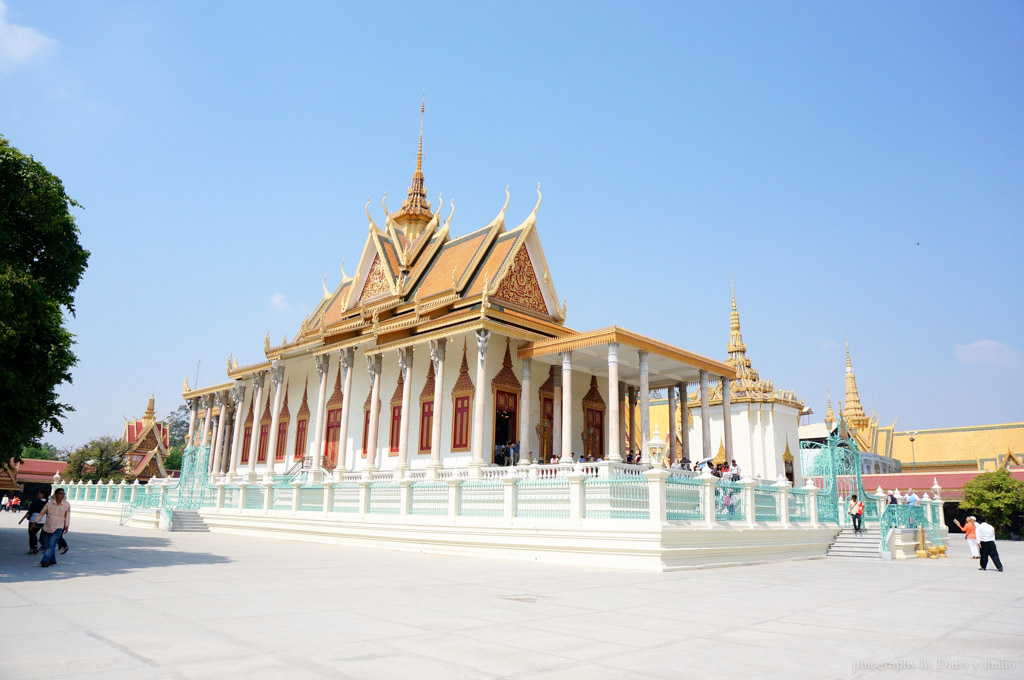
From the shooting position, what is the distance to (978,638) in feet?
17.0

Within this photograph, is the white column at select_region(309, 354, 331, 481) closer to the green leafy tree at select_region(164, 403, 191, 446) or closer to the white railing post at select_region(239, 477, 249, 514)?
the white railing post at select_region(239, 477, 249, 514)

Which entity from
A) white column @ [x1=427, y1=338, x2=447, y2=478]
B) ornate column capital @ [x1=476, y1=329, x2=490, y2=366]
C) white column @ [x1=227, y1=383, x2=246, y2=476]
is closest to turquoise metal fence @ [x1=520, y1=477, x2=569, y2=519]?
ornate column capital @ [x1=476, y1=329, x2=490, y2=366]

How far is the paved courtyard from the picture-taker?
12.8 ft

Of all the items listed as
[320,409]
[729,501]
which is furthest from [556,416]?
[320,409]

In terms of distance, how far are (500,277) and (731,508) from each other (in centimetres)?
970

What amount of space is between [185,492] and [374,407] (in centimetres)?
742

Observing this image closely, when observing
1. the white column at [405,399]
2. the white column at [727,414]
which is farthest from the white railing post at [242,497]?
the white column at [727,414]

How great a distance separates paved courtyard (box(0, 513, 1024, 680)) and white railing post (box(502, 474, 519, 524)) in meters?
2.78

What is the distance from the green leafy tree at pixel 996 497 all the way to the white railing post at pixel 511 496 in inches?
976

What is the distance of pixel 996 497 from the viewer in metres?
28.0

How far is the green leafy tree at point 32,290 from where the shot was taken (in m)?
8.83

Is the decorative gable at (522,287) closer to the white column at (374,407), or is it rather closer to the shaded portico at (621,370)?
the shaded portico at (621,370)

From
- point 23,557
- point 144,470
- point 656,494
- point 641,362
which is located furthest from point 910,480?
point 144,470

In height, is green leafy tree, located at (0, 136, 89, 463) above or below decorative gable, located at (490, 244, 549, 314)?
below
